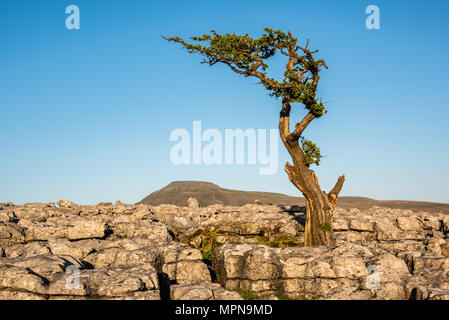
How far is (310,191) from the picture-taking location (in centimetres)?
2719

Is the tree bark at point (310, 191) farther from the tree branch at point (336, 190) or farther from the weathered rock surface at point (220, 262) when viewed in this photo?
the weathered rock surface at point (220, 262)

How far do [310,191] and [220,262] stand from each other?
9164 mm

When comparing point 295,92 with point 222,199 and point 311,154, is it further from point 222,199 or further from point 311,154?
point 222,199

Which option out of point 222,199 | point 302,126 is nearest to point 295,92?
point 302,126

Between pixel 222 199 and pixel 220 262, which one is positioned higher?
pixel 220 262

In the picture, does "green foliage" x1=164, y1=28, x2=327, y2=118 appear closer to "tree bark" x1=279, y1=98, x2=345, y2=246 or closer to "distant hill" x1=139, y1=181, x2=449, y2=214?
"tree bark" x1=279, y1=98, x2=345, y2=246

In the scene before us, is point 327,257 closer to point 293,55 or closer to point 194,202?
point 293,55

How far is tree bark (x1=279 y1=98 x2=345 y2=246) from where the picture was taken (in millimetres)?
26547

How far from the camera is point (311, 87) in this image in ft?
89.0

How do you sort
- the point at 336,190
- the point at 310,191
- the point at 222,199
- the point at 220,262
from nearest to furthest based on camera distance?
the point at 220,262, the point at 310,191, the point at 336,190, the point at 222,199

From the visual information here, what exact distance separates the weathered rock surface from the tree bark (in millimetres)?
2395

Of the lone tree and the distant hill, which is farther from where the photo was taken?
the distant hill

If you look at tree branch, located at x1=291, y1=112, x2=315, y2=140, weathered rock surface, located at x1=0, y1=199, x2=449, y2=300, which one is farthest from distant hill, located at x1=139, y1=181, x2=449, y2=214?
tree branch, located at x1=291, y1=112, x2=315, y2=140
